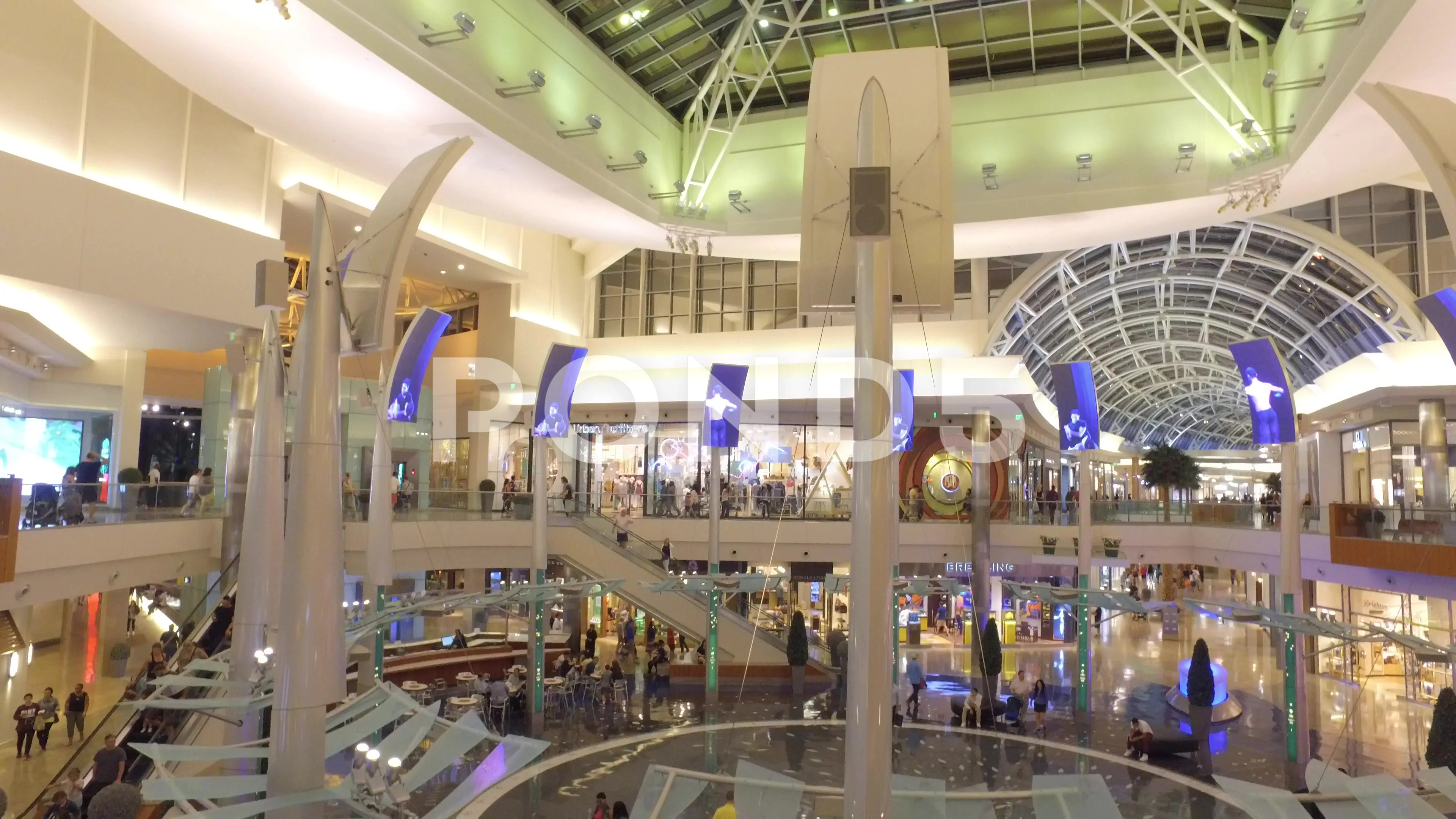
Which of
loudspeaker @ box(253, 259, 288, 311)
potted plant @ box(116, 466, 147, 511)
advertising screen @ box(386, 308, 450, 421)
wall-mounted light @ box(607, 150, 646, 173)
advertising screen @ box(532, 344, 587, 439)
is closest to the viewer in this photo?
loudspeaker @ box(253, 259, 288, 311)

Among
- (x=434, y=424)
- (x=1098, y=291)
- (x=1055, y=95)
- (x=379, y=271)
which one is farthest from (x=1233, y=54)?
(x=434, y=424)

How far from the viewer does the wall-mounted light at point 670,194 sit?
19984 millimetres

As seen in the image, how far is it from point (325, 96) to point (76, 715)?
1100 cm

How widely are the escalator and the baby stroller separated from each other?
36.9ft

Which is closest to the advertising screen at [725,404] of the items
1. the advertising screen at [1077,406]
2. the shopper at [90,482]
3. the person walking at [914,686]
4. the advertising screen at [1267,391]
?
Answer: the person walking at [914,686]

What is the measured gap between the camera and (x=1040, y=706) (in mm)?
18328

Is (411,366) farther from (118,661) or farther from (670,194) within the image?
(118,661)

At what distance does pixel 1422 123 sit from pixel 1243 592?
127 ft

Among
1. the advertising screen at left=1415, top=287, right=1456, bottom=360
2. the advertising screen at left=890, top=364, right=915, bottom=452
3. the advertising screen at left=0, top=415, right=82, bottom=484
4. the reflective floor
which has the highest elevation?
the advertising screen at left=1415, top=287, right=1456, bottom=360

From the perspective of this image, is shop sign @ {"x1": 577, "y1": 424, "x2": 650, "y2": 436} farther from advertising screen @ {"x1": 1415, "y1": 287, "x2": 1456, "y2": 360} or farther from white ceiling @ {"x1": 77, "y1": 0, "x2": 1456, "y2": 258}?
advertising screen @ {"x1": 1415, "y1": 287, "x2": 1456, "y2": 360}

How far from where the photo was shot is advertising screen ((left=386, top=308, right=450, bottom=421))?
659 inches

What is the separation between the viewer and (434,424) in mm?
31469

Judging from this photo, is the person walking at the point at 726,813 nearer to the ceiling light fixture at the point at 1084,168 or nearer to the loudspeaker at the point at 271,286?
the loudspeaker at the point at 271,286

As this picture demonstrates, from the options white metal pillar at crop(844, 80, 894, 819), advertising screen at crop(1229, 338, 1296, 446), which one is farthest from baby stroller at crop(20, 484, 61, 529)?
advertising screen at crop(1229, 338, 1296, 446)
